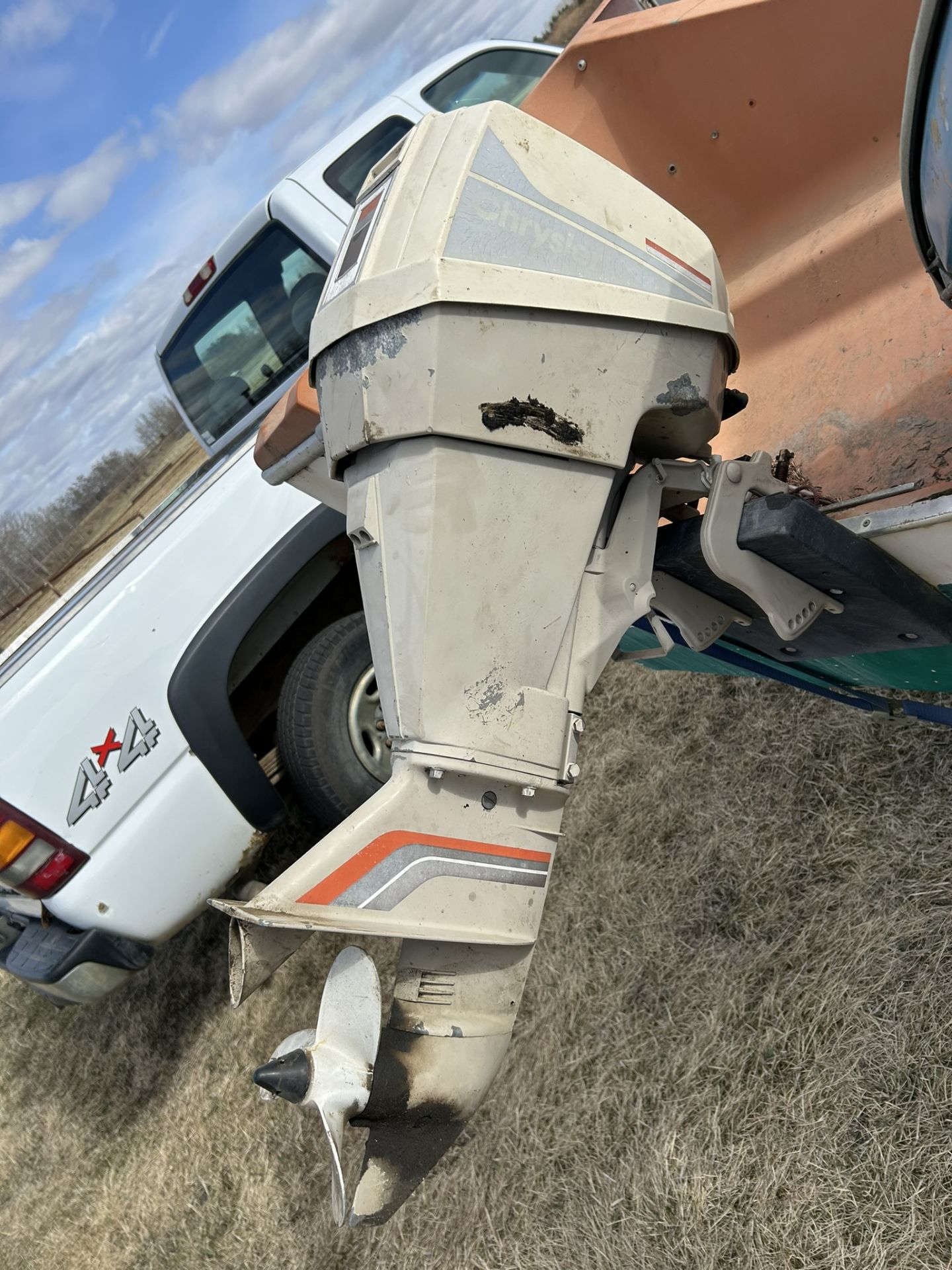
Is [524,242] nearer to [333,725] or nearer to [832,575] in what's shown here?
[832,575]

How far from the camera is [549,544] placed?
1541mm

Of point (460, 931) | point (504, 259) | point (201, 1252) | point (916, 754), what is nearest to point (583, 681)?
point (460, 931)

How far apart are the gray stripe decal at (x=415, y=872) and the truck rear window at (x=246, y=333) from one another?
2.66 meters

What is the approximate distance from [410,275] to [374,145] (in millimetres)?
2664

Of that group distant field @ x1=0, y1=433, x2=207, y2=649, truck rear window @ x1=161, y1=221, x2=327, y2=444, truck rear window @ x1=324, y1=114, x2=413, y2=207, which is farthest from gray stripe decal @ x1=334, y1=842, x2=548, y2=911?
distant field @ x1=0, y1=433, x2=207, y2=649

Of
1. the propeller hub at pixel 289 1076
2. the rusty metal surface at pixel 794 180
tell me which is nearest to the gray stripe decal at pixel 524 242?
the rusty metal surface at pixel 794 180

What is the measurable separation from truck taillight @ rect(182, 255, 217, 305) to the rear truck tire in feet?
5.37

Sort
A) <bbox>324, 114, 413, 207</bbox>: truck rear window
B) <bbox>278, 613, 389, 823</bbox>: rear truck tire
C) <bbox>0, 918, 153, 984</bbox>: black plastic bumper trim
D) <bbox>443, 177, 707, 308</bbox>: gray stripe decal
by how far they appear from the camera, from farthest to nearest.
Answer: <bbox>324, 114, 413, 207</bbox>: truck rear window
<bbox>278, 613, 389, 823</bbox>: rear truck tire
<bbox>0, 918, 153, 984</bbox>: black plastic bumper trim
<bbox>443, 177, 707, 308</bbox>: gray stripe decal

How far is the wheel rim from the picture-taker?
3.24 m

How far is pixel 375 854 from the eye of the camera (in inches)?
56.6

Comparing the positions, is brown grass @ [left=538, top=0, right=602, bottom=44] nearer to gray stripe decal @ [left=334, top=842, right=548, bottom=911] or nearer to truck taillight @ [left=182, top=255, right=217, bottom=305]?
truck taillight @ [left=182, top=255, right=217, bottom=305]

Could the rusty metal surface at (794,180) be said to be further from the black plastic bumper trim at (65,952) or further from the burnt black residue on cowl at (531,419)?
the black plastic bumper trim at (65,952)

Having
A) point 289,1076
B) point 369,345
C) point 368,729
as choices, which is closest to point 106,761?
point 368,729

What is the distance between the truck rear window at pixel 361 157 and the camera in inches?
145
